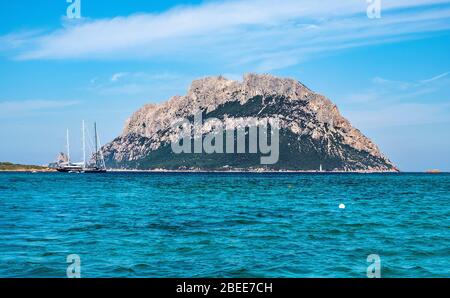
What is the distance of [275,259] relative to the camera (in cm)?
2666

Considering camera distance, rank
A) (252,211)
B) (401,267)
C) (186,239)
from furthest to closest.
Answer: (252,211)
(186,239)
(401,267)

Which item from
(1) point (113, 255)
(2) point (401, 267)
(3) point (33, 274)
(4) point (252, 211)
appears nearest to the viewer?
(3) point (33, 274)

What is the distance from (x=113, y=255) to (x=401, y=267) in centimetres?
1576

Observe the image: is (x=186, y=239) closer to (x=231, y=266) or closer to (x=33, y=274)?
(x=231, y=266)

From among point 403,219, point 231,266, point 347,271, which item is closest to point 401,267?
point 347,271

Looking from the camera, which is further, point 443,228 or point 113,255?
point 443,228
